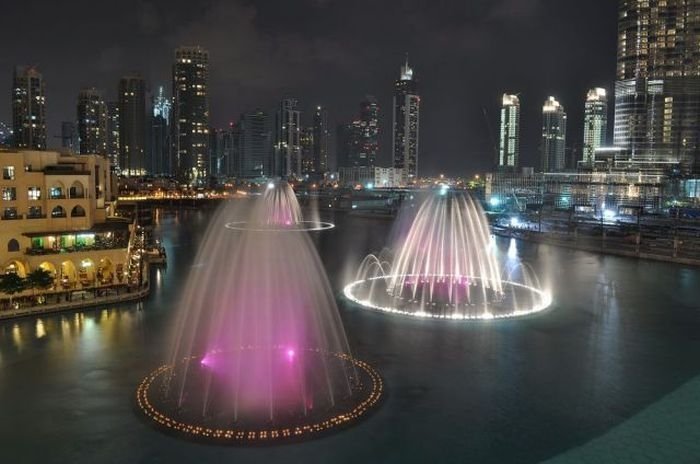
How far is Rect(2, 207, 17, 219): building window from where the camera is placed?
27734 millimetres

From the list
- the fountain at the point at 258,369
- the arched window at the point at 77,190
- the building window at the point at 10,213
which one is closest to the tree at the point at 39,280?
the building window at the point at 10,213

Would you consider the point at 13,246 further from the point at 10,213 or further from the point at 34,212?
the point at 34,212

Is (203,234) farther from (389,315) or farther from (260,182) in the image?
(260,182)

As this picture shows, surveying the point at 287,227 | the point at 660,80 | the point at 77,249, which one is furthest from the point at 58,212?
the point at 660,80

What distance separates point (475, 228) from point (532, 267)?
3389 centimetres

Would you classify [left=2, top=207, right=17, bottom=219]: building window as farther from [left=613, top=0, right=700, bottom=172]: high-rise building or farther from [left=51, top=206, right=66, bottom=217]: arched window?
[left=613, top=0, right=700, bottom=172]: high-rise building

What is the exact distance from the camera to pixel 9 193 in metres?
28.2

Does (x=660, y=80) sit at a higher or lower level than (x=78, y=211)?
higher

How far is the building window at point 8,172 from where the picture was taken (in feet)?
92.9

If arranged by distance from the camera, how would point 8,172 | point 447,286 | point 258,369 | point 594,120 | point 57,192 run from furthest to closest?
point 594,120 < point 57,192 < point 447,286 < point 8,172 < point 258,369

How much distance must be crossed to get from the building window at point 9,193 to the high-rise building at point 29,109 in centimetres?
10501

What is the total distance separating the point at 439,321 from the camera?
2314 cm

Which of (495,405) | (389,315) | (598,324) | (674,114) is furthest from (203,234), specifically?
(674,114)

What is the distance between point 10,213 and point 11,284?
5.66m
